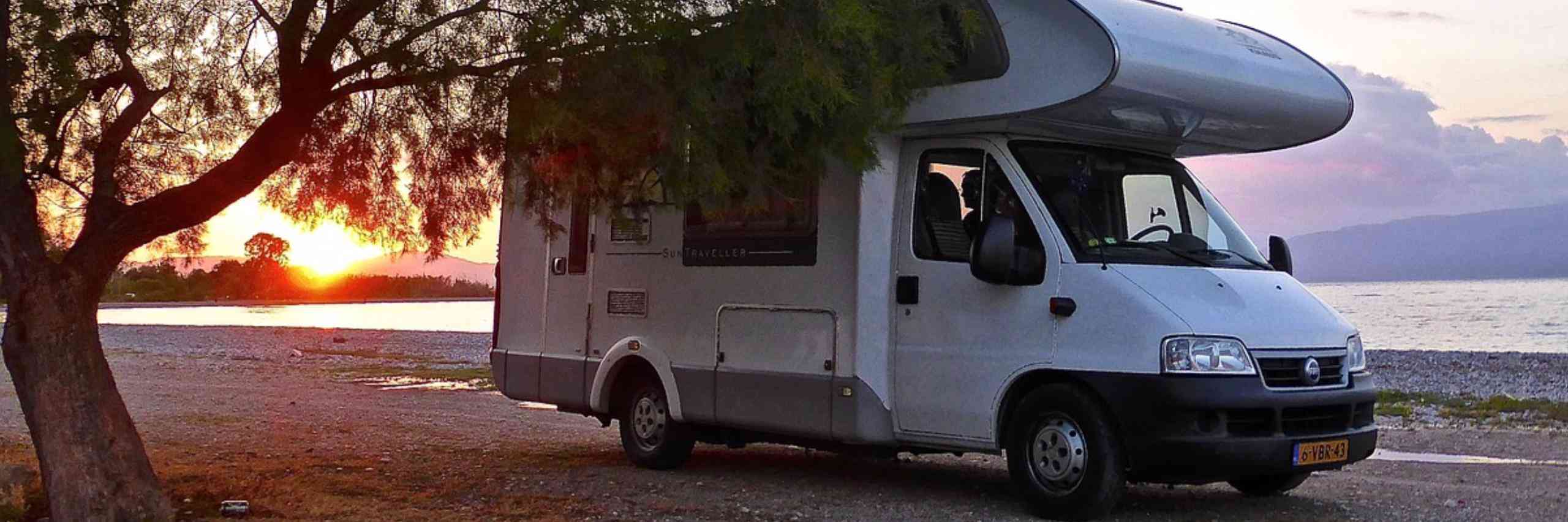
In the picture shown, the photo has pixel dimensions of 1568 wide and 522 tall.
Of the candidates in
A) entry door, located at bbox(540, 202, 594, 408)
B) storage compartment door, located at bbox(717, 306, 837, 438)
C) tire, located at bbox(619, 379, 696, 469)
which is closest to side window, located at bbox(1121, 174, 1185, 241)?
storage compartment door, located at bbox(717, 306, 837, 438)

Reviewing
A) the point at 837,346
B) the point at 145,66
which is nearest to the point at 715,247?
the point at 837,346

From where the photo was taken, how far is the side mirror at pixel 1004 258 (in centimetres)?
892

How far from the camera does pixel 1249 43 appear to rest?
32.3 feet

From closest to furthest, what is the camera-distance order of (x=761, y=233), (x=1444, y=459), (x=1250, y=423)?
(x=1250, y=423), (x=761, y=233), (x=1444, y=459)

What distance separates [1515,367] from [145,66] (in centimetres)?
3152

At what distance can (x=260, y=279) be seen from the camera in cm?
10431

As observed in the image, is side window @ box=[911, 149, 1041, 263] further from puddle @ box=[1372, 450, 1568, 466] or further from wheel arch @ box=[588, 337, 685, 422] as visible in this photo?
puddle @ box=[1372, 450, 1568, 466]

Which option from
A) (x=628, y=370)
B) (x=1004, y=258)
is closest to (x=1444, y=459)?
(x=1004, y=258)

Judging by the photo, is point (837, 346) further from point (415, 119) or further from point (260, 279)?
point (260, 279)

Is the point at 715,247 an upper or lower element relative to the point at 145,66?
lower

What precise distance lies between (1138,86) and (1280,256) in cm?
198

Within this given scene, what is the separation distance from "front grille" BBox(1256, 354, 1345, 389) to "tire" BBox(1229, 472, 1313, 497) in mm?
1219

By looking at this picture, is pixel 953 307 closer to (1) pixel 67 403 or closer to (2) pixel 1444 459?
(1) pixel 67 403

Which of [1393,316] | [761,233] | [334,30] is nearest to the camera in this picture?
[334,30]
